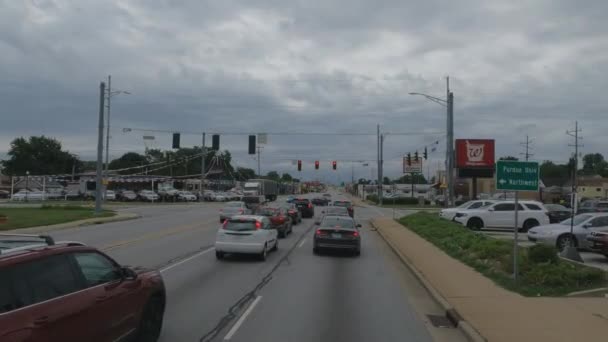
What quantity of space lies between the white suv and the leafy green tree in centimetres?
12788

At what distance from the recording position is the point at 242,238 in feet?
54.3

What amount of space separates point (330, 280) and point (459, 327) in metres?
5.07

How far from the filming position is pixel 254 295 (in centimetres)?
1111

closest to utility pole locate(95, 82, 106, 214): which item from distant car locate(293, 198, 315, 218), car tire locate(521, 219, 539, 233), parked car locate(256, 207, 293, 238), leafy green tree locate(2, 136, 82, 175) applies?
distant car locate(293, 198, 315, 218)

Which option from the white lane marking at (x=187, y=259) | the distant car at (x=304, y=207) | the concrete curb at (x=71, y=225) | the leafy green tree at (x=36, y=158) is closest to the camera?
the white lane marking at (x=187, y=259)

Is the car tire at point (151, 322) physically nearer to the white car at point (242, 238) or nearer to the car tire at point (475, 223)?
the white car at point (242, 238)

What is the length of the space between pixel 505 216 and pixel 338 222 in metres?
14.6

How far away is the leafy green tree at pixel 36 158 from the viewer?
445 feet

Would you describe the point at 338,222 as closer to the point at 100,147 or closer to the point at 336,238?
the point at 336,238

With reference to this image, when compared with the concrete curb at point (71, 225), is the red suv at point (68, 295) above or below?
above

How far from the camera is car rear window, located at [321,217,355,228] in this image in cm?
1900

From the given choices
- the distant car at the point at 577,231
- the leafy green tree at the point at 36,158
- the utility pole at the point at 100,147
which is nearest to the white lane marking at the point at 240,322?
the distant car at the point at 577,231

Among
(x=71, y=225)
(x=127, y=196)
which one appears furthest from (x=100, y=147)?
(x=127, y=196)

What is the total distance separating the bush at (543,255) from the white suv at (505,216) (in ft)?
57.1
